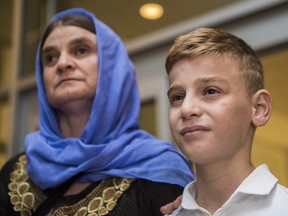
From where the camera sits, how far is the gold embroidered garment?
1.11 metres

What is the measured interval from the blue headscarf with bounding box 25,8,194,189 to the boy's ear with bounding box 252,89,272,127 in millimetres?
355

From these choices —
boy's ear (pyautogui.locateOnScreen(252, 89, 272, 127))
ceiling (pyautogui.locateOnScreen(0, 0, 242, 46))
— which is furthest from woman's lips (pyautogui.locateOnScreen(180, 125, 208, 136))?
ceiling (pyautogui.locateOnScreen(0, 0, 242, 46))

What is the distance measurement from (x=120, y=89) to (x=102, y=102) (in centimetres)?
7

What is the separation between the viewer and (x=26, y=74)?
2.56 m

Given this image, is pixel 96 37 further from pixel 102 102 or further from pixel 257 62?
pixel 257 62

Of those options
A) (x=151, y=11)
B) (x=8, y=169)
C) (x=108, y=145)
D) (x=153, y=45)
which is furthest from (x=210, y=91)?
(x=151, y=11)

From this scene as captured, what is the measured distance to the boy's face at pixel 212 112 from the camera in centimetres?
83

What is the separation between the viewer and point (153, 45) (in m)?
2.00

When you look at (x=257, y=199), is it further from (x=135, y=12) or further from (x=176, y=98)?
(x=135, y=12)

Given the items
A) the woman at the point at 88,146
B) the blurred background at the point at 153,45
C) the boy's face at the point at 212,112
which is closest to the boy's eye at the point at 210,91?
the boy's face at the point at 212,112

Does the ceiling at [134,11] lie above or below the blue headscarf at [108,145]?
above

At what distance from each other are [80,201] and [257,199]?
49 centimetres

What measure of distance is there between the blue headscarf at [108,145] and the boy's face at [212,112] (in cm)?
32

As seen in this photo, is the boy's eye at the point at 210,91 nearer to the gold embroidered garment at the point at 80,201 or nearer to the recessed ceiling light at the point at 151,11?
the gold embroidered garment at the point at 80,201
